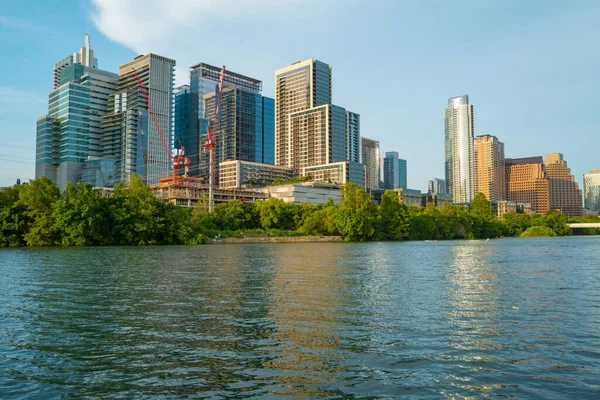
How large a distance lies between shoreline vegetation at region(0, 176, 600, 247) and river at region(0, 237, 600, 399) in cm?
7408

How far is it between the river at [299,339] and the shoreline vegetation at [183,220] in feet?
243

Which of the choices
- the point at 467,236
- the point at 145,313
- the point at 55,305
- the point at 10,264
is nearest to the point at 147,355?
the point at 145,313

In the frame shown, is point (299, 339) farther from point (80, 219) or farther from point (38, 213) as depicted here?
point (38, 213)

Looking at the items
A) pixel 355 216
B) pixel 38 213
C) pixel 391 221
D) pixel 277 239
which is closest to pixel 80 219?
pixel 38 213

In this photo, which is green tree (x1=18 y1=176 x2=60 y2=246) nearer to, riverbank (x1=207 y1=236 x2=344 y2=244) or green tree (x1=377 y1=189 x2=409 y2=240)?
riverbank (x1=207 y1=236 x2=344 y2=244)

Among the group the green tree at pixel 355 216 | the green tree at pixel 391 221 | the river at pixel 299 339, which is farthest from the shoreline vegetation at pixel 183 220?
the river at pixel 299 339

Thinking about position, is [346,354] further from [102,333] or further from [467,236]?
[467,236]

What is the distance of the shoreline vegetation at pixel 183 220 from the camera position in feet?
344

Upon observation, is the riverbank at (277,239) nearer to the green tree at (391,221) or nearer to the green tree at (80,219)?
the green tree at (391,221)

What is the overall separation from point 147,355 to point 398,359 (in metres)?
9.26

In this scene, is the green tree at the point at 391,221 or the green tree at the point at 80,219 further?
the green tree at the point at 391,221

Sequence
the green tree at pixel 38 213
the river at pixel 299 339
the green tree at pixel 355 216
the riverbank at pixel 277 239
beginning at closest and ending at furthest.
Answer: the river at pixel 299 339
the green tree at pixel 38 213
the riverbank at pixel 277 239
the green tree at pixel 355 216

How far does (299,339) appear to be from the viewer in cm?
2055

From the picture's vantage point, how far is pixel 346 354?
60.0 ft
